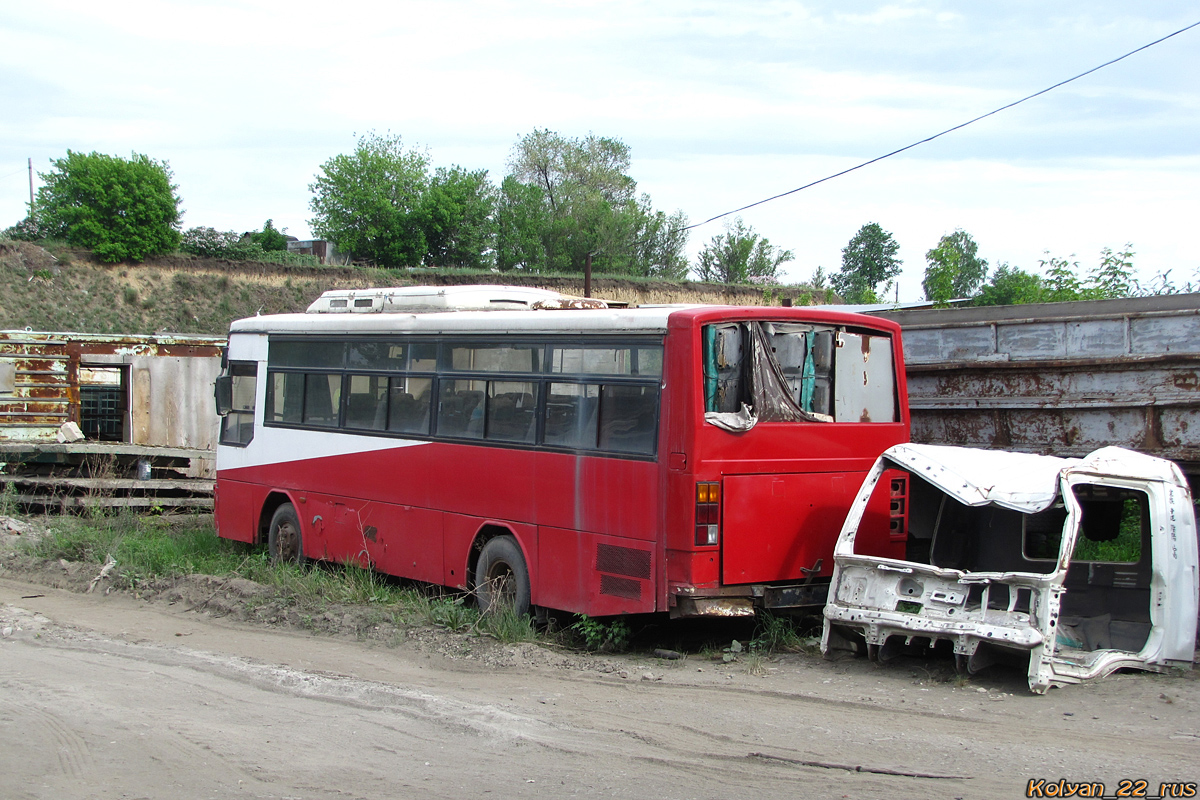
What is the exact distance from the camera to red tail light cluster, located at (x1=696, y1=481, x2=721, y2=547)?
7.46 metres

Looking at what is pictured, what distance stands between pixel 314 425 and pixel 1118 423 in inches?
335

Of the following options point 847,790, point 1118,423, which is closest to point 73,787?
point 847,790

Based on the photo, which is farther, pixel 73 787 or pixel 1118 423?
pixel 1118 423

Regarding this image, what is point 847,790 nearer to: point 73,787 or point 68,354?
point 73,787

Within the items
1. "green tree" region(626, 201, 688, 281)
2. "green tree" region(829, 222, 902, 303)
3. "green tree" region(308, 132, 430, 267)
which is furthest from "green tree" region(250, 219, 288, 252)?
"green tree" region(829, 222, 902, 303)

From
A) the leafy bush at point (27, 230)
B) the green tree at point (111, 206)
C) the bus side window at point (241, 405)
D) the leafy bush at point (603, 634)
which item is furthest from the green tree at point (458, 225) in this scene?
the leafy bush at point (603, 634)

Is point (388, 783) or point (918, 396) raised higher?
point (918, 396)

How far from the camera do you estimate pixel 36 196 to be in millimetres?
56906

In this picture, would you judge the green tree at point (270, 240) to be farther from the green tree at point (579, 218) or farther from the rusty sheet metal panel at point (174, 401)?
the rusty sheet metal panel at point (174, 401)

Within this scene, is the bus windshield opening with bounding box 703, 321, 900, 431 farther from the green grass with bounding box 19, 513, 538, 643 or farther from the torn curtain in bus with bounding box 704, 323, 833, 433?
the green grass with bounding box 19, 513, 538, 643

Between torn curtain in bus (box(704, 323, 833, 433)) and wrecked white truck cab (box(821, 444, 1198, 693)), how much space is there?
2.71 feet

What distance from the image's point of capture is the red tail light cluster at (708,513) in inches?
294

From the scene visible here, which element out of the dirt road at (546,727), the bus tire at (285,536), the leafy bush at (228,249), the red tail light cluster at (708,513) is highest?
the leafy bush at (228,249)

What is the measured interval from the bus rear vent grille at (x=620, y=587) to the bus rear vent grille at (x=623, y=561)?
0.18ft
